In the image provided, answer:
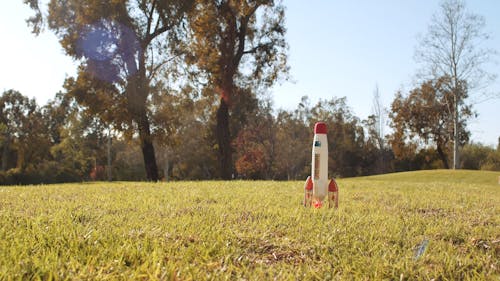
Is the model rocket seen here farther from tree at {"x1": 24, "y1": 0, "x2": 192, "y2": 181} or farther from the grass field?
tree at {"x1": 24, "y1": 0, "x2": 192, "y2": 181}

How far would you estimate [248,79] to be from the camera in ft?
76.3

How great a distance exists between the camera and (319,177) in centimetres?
491

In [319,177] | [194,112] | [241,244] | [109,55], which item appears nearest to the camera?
[241,244]

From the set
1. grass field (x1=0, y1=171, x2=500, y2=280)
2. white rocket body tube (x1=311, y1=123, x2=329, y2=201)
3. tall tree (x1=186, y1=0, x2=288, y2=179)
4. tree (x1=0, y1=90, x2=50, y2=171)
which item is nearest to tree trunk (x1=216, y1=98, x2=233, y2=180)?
tall tree (x1=186, y1=0, x2=288, y2=179)

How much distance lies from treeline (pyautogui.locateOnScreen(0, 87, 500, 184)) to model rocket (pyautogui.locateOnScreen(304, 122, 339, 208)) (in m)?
32.9

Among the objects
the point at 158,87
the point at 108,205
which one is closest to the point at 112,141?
the point at 158,87

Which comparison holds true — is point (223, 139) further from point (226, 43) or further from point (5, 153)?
point (5, 153)

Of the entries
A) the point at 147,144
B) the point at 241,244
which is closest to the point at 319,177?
the point at 241,244

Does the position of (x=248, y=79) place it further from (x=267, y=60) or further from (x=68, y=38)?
(x=68, y=38)

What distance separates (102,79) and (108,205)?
1513 centimetres

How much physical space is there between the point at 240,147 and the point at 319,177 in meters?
36.6

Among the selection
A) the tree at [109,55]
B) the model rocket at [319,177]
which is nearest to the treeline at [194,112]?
the tree at [109,55]

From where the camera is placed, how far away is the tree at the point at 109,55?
729 inches

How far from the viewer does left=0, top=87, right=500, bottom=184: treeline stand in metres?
41.2
